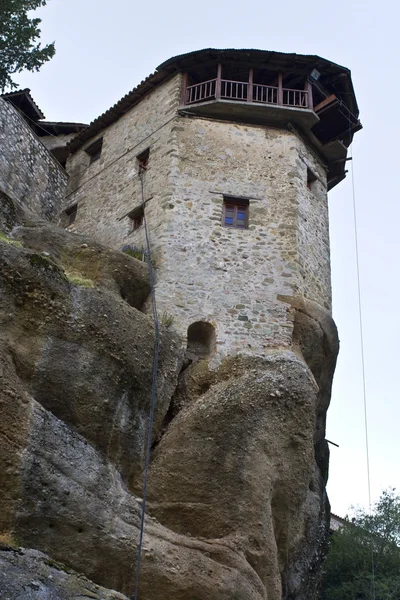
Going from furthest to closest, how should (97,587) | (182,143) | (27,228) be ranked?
(182,143), (27,228), (97,587)

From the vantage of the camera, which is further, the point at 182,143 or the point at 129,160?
the point at 129,160

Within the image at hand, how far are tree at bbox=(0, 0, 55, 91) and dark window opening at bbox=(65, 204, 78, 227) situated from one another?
431 centimetres

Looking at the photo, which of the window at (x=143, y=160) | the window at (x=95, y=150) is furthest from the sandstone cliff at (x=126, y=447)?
the window at (x=95, y=150)

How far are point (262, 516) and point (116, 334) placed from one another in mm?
4170

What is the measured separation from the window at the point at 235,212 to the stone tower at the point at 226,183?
1.5 inches

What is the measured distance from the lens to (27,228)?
1616cm

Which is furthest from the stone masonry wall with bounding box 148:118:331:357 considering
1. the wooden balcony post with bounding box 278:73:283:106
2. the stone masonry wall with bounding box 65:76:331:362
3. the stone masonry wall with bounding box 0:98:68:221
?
→ the stone masonry wall with bounding box 0:98:68:221

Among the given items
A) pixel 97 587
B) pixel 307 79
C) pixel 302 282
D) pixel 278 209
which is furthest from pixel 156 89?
pixel 97 587

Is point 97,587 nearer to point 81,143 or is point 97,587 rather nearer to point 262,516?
point 262,516

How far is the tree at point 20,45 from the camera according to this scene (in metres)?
23.2

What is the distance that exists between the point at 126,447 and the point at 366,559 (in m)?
15.7

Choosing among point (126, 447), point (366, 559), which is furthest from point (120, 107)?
point (366, 559)

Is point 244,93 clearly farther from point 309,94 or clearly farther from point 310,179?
point 310,179

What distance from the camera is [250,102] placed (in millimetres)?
20500
